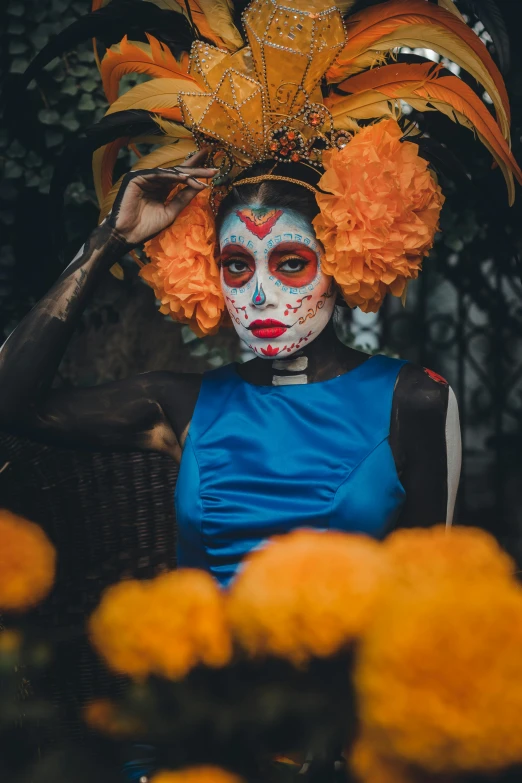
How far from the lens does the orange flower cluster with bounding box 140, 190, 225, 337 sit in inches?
70.2

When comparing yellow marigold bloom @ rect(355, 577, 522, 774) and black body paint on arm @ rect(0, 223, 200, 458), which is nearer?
yellow marigold bloom @ rect(355, 577, 522, 774)

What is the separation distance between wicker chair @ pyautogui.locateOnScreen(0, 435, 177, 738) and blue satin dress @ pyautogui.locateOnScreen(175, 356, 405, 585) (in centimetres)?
66

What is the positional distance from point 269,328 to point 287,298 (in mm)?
64

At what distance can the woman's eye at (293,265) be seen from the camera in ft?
5.53

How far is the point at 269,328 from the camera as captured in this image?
1.67 meters

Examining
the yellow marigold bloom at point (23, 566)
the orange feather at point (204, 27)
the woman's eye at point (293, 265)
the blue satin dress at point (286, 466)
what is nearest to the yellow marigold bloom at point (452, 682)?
the yellow marigold bloom at point (23, 566)

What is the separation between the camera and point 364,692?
21.9 inches

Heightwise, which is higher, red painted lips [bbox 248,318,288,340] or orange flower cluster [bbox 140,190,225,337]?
orange flower cluster [bbox 140,190,225,337]

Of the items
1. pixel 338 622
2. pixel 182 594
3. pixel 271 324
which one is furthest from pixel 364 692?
pixel 271 324

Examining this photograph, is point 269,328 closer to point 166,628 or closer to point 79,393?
point 79,393

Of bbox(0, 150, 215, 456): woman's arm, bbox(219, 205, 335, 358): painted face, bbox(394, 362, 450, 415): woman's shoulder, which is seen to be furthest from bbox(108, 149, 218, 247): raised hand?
bbox(394, 362, 450, 415): woman's shoulder

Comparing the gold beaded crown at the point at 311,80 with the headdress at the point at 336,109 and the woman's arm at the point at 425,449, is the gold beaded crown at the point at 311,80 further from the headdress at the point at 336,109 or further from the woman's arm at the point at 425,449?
the woman's arm at the point at 425,449

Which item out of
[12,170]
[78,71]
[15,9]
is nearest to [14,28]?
[15,9]

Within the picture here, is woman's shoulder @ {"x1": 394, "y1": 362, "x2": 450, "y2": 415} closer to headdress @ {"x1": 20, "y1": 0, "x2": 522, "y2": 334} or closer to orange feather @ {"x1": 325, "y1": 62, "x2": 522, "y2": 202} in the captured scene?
headdress @ {"x1": 20, "y1": 0, "x2": 522, "y2": 334}
